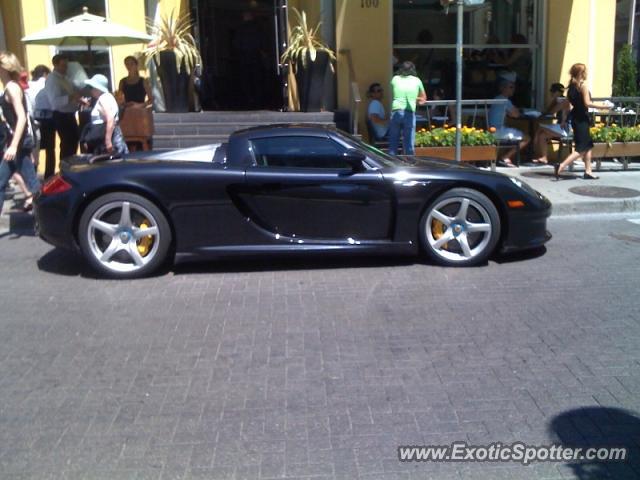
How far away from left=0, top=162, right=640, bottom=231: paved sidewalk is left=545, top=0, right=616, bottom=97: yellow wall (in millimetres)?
1846

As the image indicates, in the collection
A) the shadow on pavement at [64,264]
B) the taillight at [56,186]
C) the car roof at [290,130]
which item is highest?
the car roof at [290,130]

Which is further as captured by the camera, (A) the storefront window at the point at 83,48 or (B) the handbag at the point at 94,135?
(A) the storefront window at the point at 83,48

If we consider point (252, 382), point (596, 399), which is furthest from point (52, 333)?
point (596, 399)

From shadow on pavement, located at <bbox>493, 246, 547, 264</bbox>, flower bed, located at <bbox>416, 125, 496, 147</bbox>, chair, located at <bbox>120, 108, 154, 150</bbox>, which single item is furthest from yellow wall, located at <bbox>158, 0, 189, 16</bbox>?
shadow on pavement, located at <bbox>493, 246, 547, 264</bbox>

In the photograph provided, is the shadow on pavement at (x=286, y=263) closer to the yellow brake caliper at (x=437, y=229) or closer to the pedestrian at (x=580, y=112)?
the yellow brake caliper at (x=437, y=229)

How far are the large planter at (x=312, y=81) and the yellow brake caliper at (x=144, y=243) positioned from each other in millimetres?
6244

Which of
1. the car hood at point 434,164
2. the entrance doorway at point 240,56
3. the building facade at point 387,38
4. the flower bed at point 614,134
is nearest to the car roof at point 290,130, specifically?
the car hood at point 434,164

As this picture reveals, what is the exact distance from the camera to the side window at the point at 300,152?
21.7 ft

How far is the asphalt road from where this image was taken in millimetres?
3523

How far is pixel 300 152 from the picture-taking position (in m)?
6.64

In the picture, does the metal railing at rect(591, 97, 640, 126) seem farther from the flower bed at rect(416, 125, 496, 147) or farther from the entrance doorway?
the entrance doorway

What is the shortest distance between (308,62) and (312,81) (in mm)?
325

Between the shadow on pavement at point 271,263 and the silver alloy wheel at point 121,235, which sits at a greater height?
the silver alloy wheel at point 121,235

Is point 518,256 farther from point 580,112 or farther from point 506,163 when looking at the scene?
point 506,163
